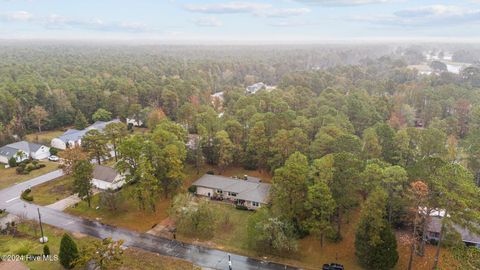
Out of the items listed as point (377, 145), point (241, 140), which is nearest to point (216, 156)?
point (241, 140)

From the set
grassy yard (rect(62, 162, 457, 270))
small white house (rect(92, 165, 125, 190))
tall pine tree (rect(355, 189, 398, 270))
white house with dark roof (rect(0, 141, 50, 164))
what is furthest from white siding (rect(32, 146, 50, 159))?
tall pine tree (rect(355, 189, 398, 270))

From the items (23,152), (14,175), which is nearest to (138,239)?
(14,175)

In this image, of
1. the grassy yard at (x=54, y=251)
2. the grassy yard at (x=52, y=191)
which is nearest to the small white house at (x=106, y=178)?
the grassy yard at (x=52, y=191)

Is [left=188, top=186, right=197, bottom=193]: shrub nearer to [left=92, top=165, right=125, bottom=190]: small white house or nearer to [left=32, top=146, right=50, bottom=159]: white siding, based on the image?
[left=92, top=165, right=125, bottom=190]: small white house

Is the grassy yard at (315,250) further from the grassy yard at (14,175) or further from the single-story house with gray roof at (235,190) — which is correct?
the grassy yard at (14,175)

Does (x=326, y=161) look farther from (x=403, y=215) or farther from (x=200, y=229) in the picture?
(x=200, y=229)

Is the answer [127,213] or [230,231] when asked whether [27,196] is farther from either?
[230,231]
